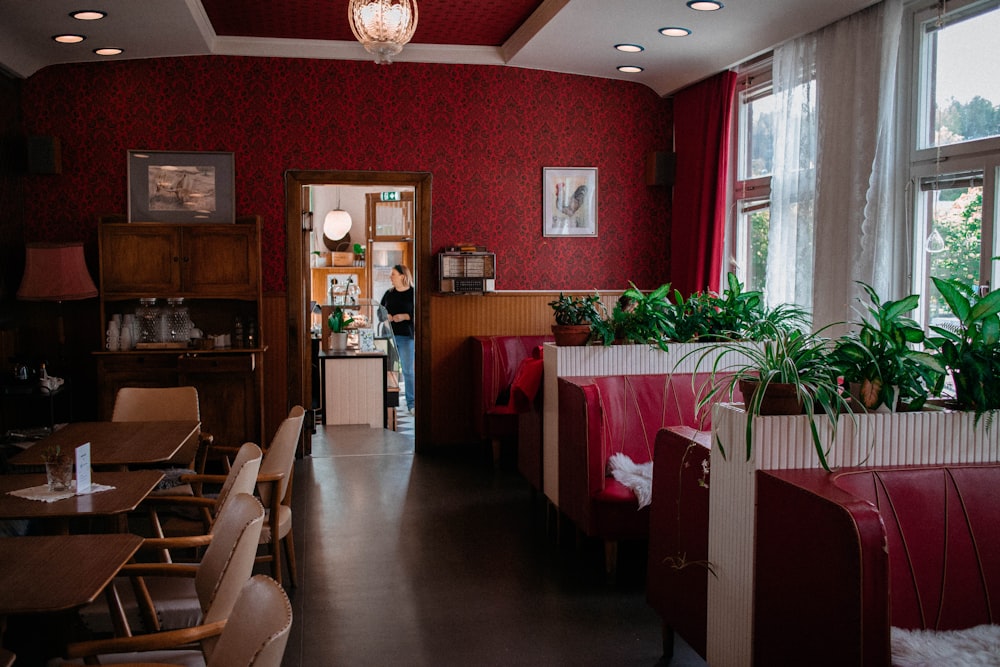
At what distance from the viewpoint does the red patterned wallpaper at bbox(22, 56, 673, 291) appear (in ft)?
24.0

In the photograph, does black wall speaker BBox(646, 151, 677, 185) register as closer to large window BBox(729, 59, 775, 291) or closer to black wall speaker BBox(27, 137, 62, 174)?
large window BBox(729, 59, 775, 291)

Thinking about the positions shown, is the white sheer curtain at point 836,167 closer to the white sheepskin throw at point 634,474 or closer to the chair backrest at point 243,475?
the white sheepskin throw at point 634,474

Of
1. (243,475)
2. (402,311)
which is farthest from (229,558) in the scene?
(402,311)

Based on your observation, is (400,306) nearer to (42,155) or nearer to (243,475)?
(42,155)

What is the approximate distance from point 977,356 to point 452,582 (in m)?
2.84

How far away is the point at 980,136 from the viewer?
4.87 m

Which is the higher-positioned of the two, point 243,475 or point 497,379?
point 243,475

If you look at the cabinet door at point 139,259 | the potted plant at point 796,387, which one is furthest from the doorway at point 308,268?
the potted plant at point 796,387

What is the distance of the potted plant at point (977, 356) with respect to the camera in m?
2.96

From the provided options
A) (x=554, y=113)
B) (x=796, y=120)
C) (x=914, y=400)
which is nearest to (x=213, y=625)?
(x=914, y=400)

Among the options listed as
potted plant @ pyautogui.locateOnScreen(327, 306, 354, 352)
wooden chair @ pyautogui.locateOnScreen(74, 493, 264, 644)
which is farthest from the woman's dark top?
wooden chair @ pyautogui.locateOnScreen(74, 493, 264, 644)

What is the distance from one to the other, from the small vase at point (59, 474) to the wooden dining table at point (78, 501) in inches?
4.3

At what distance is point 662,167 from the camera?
818 centimetres

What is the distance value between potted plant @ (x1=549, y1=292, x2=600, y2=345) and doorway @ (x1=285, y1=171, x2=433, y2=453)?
9.45 ft
